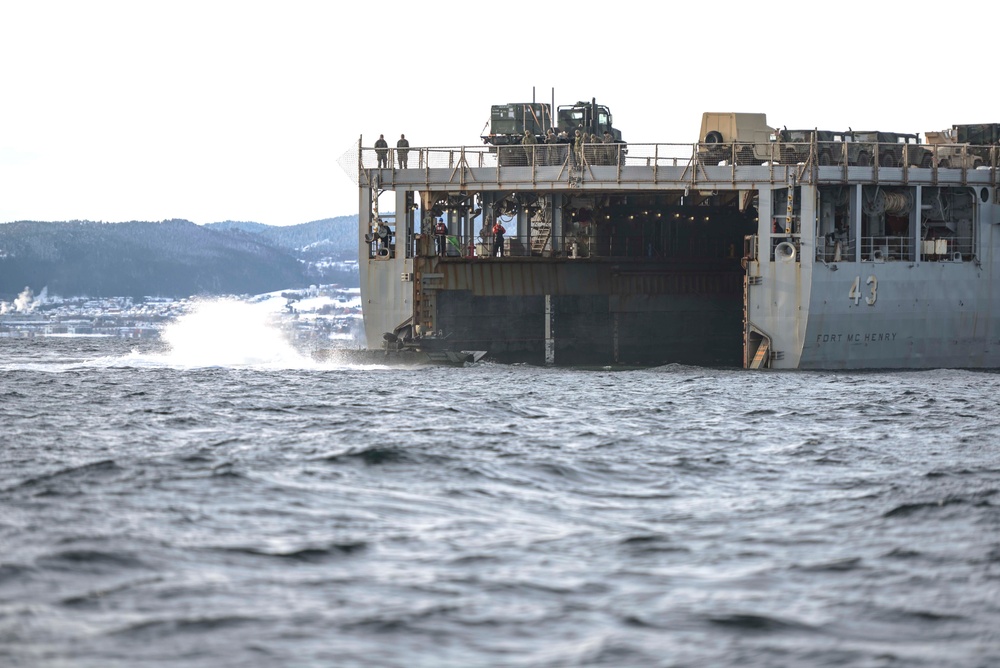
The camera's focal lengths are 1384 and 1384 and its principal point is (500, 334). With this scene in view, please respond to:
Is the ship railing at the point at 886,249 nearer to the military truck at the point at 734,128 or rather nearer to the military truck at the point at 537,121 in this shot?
the military truck at the point at 734,128

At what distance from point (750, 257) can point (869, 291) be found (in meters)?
4.62

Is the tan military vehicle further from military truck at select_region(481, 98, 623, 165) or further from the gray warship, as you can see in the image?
military truck at select_region(481, 98, 623, 165)

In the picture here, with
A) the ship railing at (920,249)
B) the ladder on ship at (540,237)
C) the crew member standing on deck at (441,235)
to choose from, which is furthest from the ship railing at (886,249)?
A: the crew member standing on deck at (441,235)

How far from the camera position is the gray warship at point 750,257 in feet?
169

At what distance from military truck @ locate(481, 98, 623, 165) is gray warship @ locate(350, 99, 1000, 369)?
12.8ft

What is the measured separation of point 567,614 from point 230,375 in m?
39.0

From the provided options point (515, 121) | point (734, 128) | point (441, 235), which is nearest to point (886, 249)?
point (734, 128)

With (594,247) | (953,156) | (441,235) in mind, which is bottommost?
(594,247)

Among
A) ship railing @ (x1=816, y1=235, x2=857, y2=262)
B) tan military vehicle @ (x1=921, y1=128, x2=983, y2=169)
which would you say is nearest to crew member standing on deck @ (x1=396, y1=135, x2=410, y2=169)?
ship railing @ (x1=816, y1=235, x2=857, y2=262)

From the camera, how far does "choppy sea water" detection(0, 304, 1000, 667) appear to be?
11.7m

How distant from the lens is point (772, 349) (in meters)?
51.8

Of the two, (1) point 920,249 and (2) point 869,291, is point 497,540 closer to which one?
(2) point 869,291

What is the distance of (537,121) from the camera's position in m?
64.7

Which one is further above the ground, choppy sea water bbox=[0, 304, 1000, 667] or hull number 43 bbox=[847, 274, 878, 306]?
hull number 43 bbox=[847, 274, 878, 306]
